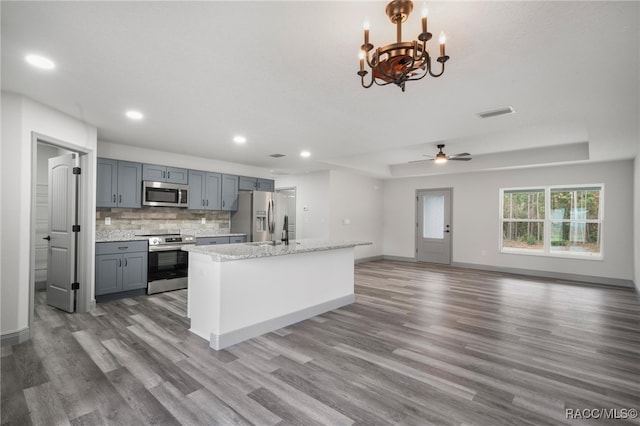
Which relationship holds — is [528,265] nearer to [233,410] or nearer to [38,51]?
[233,410]

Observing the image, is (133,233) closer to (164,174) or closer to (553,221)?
(164,174)

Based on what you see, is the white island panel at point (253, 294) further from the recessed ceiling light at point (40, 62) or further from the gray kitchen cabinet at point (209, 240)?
the gray kitchen cabinet at point (209, 240)

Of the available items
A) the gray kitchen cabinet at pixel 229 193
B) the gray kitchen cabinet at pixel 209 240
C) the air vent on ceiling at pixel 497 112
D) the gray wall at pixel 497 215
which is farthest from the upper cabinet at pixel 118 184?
the gray wall at pixel 497 215

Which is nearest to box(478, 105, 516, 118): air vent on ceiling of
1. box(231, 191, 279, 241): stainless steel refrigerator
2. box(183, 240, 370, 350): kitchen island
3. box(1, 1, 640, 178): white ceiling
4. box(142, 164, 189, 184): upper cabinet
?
box(1, 1, 640, 178): white ceiling

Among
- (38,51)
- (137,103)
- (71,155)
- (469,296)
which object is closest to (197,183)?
(71,155)

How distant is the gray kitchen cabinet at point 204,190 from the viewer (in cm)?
586

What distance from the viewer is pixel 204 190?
6039 mm

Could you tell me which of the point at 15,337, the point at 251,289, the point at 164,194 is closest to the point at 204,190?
the point at 164,194

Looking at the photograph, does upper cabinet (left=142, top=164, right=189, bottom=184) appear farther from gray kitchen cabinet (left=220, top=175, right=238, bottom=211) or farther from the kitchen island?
the kitchen island

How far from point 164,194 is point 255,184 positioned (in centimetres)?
204

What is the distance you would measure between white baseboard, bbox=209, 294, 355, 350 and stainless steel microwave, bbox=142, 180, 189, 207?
318 cm

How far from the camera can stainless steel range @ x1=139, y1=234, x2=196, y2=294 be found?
16.2 ft

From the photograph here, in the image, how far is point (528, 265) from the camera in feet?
22.9

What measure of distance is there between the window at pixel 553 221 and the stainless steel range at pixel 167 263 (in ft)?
22.9
